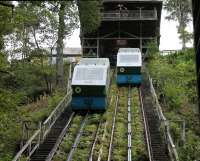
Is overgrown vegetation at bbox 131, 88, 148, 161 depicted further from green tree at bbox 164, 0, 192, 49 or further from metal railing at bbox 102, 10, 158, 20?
green tree at bbox 164, 0, 192, 49

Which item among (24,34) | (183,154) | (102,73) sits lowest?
(183,154)

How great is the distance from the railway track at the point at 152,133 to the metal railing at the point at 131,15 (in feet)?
73.6

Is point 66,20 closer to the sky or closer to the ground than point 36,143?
closer to the sky

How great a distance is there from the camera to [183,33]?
4825 cm

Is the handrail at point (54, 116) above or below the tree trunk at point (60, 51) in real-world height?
below

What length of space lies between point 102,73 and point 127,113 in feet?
8.70

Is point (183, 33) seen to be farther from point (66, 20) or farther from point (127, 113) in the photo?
point (127, 113)

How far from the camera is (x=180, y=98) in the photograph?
30.6 meters

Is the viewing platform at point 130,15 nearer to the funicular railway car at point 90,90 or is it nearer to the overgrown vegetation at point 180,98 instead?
the overgrown vegetation at point 180,98

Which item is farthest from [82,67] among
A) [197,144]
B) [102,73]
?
[197,144]

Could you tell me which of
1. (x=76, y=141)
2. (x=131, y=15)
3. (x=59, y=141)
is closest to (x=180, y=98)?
(x=76, y=141)

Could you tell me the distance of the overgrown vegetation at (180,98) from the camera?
2170cm

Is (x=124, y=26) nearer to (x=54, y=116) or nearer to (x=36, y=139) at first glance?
(x=54, y=116)

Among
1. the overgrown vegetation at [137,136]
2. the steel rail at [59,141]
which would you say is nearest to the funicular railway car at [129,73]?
the overgrown vegetation at [137,136]
